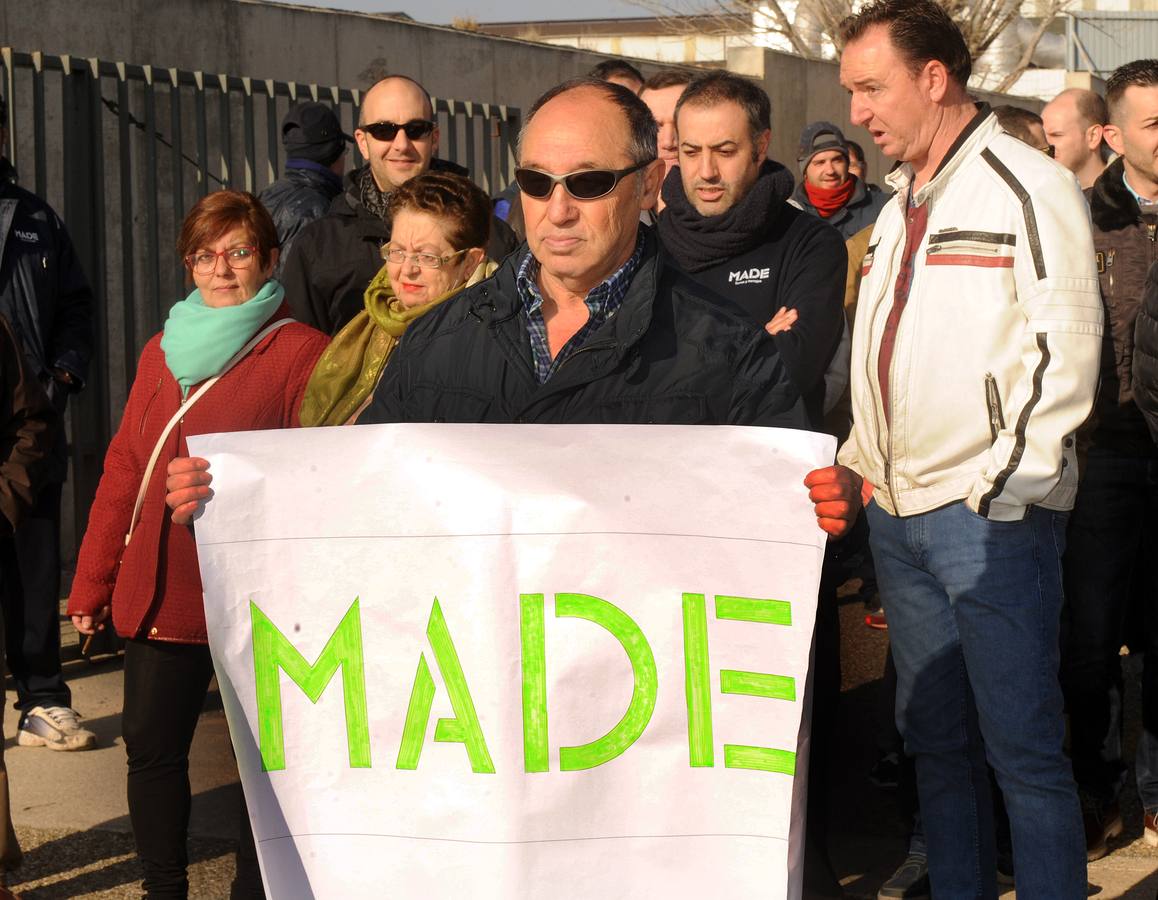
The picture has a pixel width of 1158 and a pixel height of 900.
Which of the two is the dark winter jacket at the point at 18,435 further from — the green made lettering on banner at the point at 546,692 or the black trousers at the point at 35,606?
the green made lettering on banner at the point at 546,692

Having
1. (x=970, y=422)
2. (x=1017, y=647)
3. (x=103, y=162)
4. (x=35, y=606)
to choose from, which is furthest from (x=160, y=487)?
(x=103, y=162)

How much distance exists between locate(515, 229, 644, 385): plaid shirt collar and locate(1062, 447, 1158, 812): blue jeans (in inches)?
89.6

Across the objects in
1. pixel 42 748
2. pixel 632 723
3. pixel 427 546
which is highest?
pixel 427 546

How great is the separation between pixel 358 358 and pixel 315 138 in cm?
261

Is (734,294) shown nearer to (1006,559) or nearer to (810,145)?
(1006,559)

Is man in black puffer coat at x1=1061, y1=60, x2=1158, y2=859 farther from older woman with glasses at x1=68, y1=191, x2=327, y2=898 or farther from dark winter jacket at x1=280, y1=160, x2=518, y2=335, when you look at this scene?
older woman with glasses at x1=68, y1=191, x2=327, y2=898

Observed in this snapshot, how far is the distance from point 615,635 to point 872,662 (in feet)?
15.1

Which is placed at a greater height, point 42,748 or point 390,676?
point 390,676

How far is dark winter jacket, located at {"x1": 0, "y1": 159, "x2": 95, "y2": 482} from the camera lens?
20.4 feet

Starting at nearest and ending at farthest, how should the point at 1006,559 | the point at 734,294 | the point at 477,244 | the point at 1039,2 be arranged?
the point at 1006,559 < the point at 477,244 < the point at 734,294 < the point at 1039,2

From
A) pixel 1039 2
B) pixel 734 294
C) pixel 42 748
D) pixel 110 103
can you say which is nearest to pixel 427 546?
pixel 734 294

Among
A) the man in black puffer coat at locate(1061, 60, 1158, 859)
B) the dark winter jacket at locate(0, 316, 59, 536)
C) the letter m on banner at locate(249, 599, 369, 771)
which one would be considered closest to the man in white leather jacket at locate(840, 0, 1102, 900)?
the man in black puffer coat at locate(1061, 60, 1158, 859)

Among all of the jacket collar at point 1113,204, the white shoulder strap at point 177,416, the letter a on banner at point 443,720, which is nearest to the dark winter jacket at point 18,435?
the white shoulder strap at point 177,416

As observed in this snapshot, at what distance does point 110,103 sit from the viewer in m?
7.55
